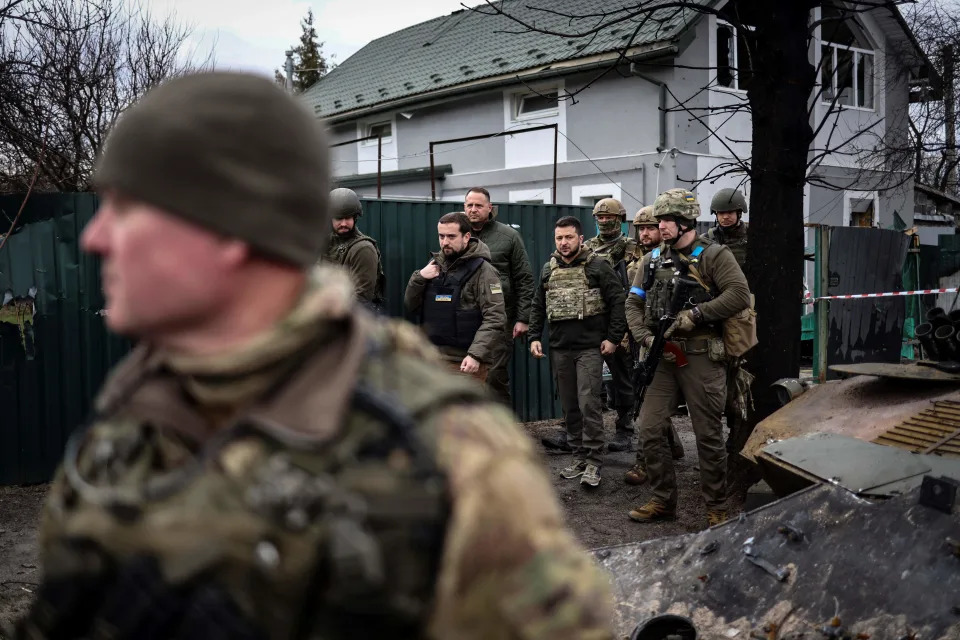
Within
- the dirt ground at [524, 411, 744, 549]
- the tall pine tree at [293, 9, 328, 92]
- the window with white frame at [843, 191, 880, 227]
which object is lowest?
the dirt ground at [524, 411, 744, 549]

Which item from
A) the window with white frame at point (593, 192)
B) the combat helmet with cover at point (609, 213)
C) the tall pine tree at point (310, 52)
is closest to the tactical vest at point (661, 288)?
the combat helmet with cover at point (609, 213)

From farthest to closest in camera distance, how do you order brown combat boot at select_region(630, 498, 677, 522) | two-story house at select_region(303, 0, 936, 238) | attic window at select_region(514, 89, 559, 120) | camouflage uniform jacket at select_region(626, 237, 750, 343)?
1. attic window at select_region(514, 89, 559, 120)
2. two-story house at select_region(303, 0, 936, 238)
3. brown combat boot at select_region(630, 498, 677, 522)
4. camouflage uniform jacket at select_region(626, 237, 750, 343)

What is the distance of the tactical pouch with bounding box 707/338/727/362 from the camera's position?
5.99 metres

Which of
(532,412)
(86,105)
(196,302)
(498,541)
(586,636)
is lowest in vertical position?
(532,412)

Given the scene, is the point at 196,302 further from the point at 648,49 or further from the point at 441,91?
the point at 441,91

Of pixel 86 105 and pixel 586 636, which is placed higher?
pixel 86 105

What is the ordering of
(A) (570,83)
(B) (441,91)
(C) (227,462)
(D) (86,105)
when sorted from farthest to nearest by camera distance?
(B) (441,91) < (A) (570,83) < (D) (86,105) < (C) (227,462)

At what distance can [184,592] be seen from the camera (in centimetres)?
111

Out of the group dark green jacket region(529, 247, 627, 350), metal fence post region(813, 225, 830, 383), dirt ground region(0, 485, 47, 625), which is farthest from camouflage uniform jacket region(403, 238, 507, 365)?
metal fence post region(813, 225, 830, 383)

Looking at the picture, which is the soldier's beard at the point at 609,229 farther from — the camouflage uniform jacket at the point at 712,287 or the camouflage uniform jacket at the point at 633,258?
the camouflage uniform jacket at the point at 712,287

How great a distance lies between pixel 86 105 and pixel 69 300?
7319 millimetres

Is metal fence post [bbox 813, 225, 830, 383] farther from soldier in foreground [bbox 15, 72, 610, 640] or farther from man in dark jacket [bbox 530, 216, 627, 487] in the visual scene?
soldier in foreground [bbox 15, 72, 610, 640]

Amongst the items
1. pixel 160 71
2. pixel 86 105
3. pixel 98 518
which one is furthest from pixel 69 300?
pixel 160 71

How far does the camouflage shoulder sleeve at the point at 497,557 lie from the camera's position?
1102mm
